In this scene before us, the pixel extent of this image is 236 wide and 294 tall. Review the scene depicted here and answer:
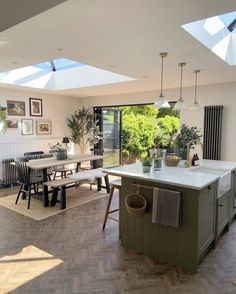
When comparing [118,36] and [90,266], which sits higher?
[118,36]

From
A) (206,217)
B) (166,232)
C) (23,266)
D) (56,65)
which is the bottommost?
(23,266)

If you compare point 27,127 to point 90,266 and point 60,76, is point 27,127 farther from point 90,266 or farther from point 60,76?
point 90,266

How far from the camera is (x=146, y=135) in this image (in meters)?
9.09

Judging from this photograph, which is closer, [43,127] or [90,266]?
[90,266]

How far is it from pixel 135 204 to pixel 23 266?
141 centimetres

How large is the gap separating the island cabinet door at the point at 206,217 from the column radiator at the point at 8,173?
4.94m

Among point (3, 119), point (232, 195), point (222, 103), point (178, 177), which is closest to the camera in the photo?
point (178, 177)

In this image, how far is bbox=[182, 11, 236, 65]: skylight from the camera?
265 cm

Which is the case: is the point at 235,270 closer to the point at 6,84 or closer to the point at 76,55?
the point at 76,55

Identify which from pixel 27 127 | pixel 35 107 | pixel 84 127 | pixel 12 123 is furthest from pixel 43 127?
pixel 84 127

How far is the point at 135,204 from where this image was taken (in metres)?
2.87

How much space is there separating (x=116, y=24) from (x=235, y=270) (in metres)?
2.78

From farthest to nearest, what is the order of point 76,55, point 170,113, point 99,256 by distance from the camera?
point 170,113 → point 76,55 → point 99,256

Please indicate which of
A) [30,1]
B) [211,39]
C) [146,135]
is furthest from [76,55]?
[146,135]
